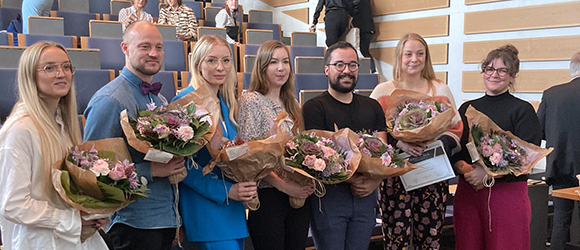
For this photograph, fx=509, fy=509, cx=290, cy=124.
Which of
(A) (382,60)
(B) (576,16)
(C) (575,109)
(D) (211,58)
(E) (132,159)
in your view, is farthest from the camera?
(A) (382,60)

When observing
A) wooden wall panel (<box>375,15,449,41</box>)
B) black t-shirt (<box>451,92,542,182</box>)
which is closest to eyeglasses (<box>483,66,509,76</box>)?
black t-shirt (<box>451,92,542,182</box>)

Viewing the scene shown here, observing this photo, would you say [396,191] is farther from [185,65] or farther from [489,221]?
[185,65]

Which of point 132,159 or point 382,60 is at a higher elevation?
point 382,60

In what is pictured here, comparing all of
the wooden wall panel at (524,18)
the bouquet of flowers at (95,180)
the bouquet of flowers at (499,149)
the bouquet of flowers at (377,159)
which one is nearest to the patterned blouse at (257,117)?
the bouquet of flowers at (377,159)

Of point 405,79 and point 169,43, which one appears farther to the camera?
point 169,43

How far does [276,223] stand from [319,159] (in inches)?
14.1

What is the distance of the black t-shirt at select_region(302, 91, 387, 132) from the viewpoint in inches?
94.0

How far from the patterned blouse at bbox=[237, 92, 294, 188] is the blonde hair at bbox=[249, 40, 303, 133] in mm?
48

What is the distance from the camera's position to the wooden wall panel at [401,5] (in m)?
6.44

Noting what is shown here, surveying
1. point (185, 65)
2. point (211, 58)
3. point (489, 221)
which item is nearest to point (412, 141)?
point (489, 221)

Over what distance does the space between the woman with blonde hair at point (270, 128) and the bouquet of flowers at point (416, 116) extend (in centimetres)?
47

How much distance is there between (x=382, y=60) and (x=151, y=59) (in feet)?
18.3

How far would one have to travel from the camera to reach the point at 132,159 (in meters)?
1.92

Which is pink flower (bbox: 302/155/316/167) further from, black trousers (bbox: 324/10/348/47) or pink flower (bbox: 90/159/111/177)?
black trousers (bbox: 324/10/348/47)
